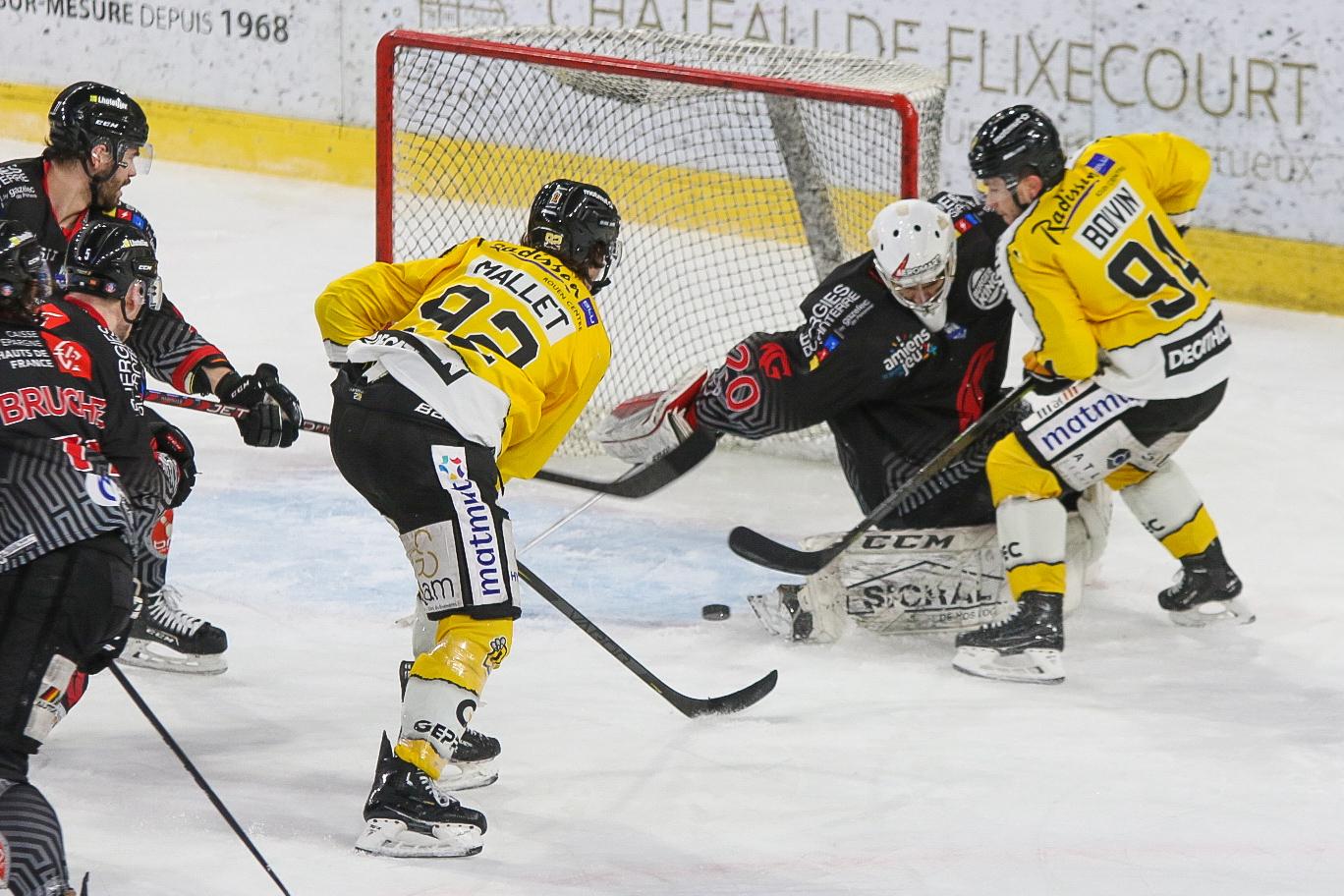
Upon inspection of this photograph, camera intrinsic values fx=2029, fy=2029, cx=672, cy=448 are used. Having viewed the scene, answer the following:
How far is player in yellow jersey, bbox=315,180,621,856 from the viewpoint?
10.5ft

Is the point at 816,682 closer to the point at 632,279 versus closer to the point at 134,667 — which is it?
the point at 134,667

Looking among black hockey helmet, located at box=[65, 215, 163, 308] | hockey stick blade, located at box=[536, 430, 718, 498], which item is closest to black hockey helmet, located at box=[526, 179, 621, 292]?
black hockey helmet, located at box=[65, 215, 163, 308]

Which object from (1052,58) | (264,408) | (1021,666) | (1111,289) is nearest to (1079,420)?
(1111,289)

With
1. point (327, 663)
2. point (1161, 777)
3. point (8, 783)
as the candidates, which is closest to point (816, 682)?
point (1161, 777)

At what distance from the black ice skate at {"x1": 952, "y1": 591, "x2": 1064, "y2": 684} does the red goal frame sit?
1190 millimetres

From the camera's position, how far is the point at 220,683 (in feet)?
13.2

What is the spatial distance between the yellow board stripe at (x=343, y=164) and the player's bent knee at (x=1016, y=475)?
2.04 m

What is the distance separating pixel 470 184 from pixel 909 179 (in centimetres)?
165

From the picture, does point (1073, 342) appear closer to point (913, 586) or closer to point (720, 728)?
point (913, 586)

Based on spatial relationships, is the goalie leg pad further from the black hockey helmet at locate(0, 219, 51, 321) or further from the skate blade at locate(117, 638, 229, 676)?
the black hockey helmet at locate(0, 219, 51, 321)

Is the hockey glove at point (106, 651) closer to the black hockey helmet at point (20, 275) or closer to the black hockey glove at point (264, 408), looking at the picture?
the black hockey helmet at point (20, 275)

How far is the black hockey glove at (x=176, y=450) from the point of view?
369 cm

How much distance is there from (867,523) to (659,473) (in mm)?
493

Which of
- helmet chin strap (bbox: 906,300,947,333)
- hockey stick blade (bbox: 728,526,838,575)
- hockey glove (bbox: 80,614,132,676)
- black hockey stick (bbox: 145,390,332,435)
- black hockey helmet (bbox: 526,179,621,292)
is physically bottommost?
hockey stick blade (bbox: 728,526,838,575)
